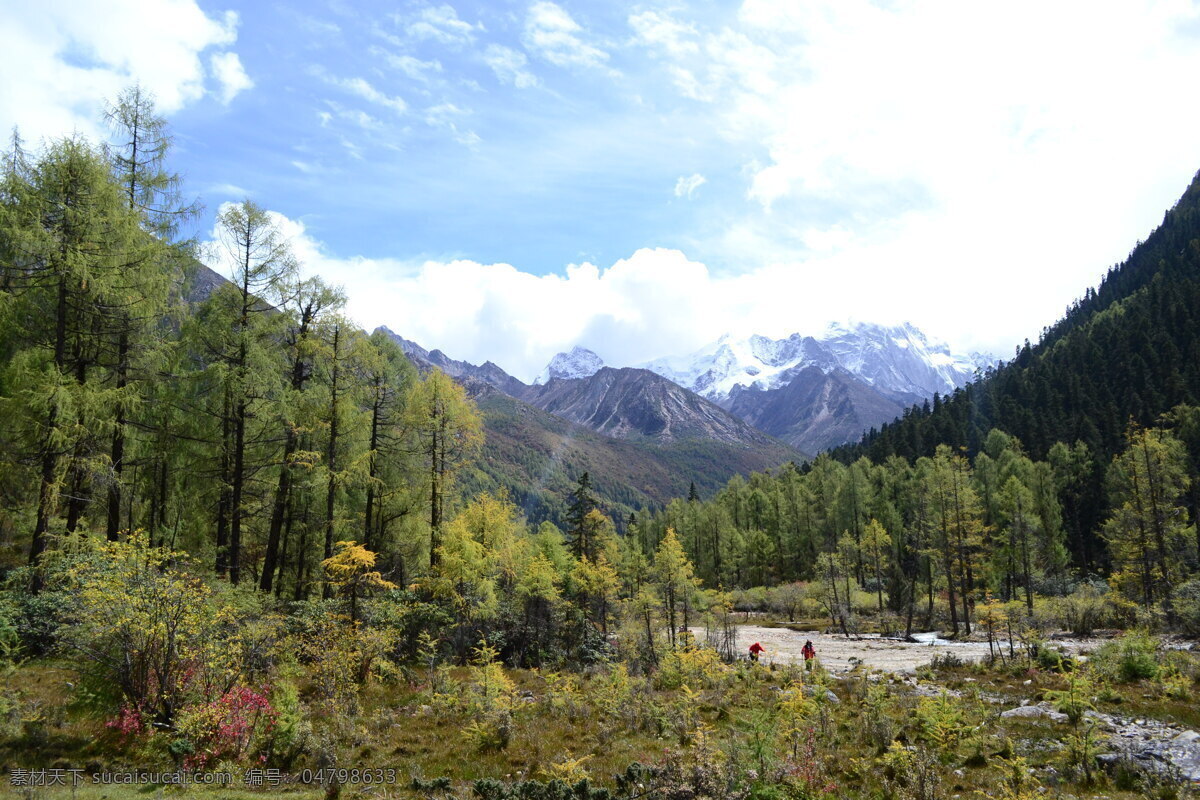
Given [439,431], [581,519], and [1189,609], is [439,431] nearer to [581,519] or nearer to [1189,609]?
[581,519]

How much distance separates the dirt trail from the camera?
93.8 feet

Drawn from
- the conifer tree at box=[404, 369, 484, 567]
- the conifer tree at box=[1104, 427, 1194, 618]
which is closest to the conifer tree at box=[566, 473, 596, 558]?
the conifer tree at box=[404, 369, 484, 567]

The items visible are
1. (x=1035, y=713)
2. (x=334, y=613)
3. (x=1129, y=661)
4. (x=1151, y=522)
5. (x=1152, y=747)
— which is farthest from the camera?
(x=1151, y=522)

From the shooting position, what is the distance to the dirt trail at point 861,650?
28.6 m

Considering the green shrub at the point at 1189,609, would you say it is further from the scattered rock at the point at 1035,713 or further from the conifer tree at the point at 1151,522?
the scattered rock at the point at 1035,713

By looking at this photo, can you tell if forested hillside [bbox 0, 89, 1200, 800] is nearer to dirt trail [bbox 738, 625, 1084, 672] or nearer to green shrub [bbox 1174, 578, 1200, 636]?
green shrub [bbox 1174, 578, 1200, 636]

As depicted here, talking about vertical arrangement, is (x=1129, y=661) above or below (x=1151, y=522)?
below

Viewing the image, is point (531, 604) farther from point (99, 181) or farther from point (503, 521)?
point (99, 181)

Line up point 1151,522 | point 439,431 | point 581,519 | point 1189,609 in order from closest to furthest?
point 439,431 → point 1189,609 → point 1151,522 → point 581,519

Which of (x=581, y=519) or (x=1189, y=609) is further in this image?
(x=581, y=519)

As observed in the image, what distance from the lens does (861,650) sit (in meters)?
34.7

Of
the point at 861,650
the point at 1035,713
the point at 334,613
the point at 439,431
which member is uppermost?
the point at 439,431

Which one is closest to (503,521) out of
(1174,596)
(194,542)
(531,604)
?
(531,604)

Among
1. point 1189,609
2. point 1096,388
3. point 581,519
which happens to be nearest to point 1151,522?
point 1189,609
